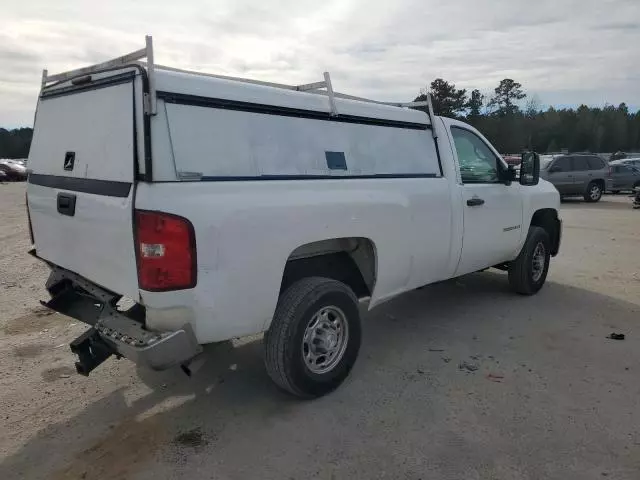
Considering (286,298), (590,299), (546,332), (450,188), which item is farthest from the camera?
(590,299)

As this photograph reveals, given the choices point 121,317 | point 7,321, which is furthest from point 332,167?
point 7,321

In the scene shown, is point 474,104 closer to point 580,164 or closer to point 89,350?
point 580,164

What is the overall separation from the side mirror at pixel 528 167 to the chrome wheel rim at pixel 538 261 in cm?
101

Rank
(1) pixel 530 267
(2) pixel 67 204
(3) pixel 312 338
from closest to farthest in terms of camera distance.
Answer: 1. (2) pixel 67 204
2. (3) pixel 312 338
3. (1) pixel 530 267

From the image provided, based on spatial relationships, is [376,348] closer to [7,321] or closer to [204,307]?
[204,307]

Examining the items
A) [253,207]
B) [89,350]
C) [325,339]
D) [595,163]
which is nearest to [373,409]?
[325,339]

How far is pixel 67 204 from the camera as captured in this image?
3.34 m

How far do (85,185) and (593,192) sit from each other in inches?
751


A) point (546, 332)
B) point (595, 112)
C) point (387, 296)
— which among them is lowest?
point (546, 332)

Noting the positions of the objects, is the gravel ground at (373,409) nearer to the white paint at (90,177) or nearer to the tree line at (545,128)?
the white paint at (90,177)

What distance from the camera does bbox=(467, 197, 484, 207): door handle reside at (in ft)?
15.7

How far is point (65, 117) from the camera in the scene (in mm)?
3602

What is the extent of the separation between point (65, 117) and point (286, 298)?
1.98 metres

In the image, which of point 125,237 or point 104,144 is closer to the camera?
point 125,237
